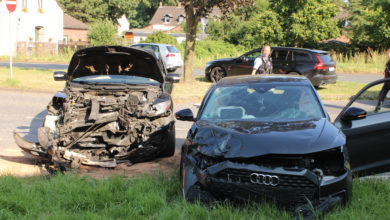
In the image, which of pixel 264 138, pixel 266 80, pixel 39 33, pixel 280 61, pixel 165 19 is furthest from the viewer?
pixel 165 19

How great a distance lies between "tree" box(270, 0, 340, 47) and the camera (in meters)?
34.8

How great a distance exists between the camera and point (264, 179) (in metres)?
3.68

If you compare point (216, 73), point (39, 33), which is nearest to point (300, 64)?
point (216, 73)

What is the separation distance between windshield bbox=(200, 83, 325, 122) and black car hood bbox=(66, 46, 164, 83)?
2.12 m

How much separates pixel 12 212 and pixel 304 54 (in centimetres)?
1459

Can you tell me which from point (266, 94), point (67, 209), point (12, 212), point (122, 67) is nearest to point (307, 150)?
point (266, 94)

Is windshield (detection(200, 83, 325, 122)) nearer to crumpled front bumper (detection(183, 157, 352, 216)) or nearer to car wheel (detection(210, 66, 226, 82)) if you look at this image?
crumpled front bumper (detection(183, 157, 352, 216))

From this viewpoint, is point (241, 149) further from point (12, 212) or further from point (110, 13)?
point (110, 13)

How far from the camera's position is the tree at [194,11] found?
1574 cm

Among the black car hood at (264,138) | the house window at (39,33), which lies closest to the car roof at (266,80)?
the black car hood at (264,138)

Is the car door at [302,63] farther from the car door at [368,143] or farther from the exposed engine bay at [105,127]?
the car door at [368,143]

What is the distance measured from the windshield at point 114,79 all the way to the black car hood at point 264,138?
9.44 feet

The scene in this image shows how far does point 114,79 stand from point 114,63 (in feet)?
1.25

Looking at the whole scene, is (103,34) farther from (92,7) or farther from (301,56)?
(92,7)
